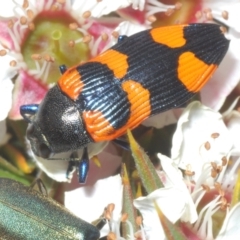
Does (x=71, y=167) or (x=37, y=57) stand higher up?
(x=37, y=57)

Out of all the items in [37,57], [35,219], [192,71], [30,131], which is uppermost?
[192,71]

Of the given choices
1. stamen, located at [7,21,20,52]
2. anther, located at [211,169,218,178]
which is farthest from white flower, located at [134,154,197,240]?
stamen, located at [7,21,20,52]

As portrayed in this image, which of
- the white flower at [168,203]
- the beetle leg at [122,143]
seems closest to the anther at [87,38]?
the beetle leg at [122,143]

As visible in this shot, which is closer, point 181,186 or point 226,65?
point 181,186

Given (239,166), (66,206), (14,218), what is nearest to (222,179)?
(239,166)

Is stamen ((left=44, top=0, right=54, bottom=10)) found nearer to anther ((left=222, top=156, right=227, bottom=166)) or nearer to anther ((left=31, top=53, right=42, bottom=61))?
anther ((left=31, top=53, right=42, bottom=61))

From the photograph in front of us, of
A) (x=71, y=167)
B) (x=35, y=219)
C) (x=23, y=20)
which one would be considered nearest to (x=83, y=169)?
(x=71, y=167)

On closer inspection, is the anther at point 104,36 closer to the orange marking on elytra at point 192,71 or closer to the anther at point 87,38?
the anther at point 87,38

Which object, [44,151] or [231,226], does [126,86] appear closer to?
[44,151]
